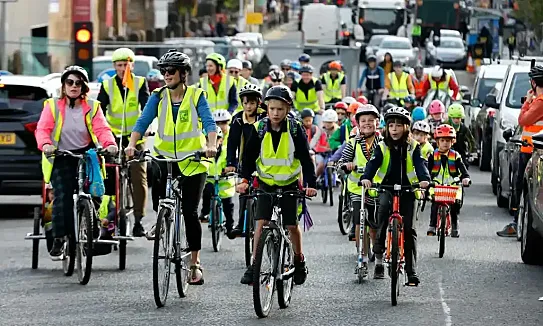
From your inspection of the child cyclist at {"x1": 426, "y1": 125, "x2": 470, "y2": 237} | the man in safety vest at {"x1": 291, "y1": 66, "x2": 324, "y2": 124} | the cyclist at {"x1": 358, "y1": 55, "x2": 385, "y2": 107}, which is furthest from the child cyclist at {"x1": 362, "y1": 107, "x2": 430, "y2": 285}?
the cyclist at {"x1": 358, "y1": 55, "x2": 385, "y2": 107}

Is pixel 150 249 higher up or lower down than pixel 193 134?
lower down

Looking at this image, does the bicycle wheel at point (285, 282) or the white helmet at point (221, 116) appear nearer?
the bicycle wheel at point (285, 282)

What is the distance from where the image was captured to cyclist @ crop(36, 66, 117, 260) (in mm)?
13406

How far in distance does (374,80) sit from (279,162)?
20892 millimetres

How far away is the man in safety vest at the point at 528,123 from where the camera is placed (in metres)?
15.8

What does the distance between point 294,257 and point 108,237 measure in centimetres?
263

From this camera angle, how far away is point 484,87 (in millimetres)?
28672

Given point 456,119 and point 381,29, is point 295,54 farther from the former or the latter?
point 381,29

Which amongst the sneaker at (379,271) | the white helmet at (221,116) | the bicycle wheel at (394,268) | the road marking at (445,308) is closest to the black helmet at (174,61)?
the bicycle wheel at (394,268)

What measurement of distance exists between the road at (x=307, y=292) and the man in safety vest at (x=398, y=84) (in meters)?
15.5

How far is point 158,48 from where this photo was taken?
124 ft

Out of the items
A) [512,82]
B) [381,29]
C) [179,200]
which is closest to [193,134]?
[179,200]

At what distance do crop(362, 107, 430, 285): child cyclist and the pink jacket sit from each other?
7.48 ft

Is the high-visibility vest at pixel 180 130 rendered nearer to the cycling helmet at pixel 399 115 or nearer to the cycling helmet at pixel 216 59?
the cycling helmet at pixel 399 115
